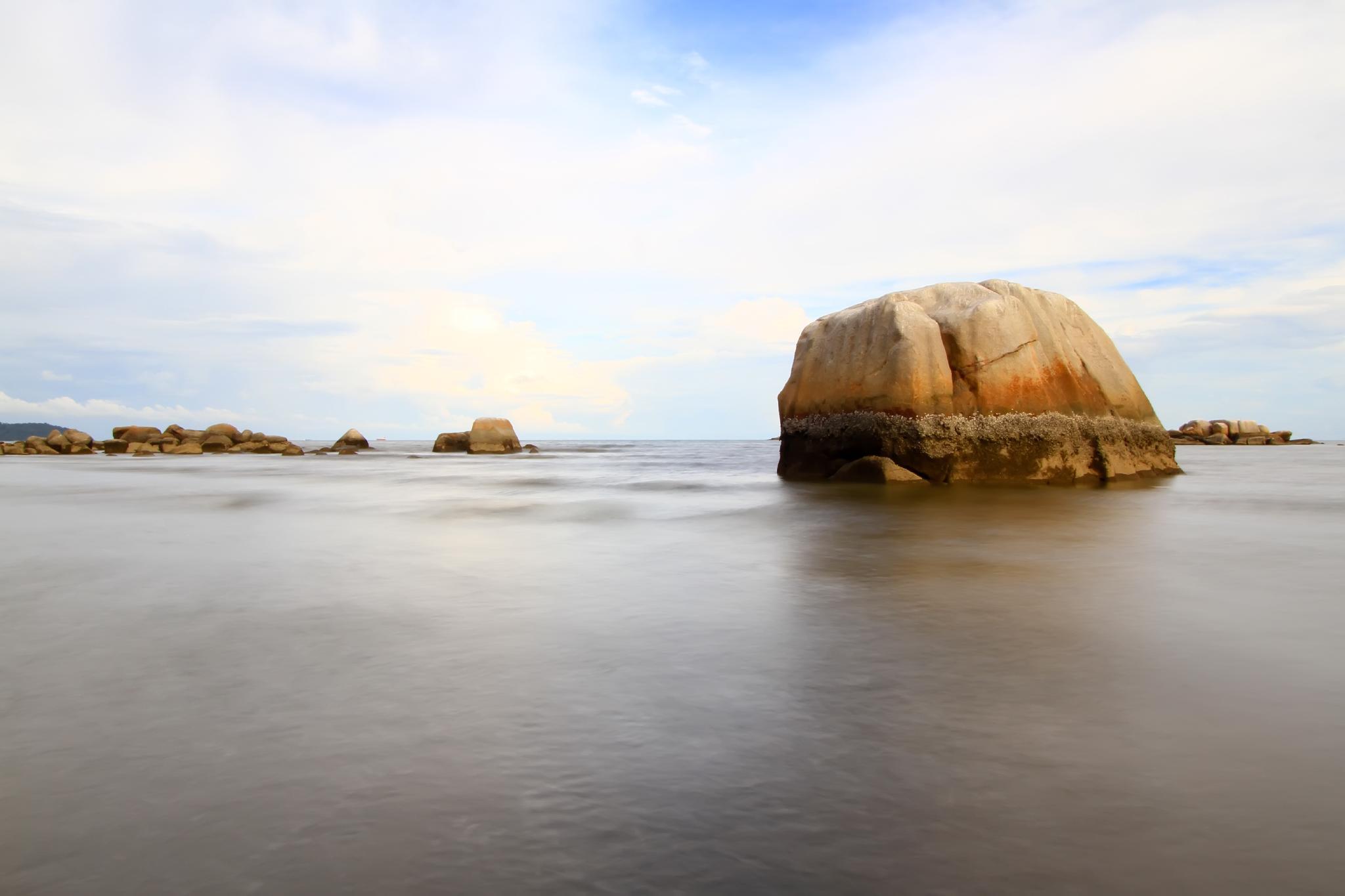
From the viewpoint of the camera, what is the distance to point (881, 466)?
13.9m

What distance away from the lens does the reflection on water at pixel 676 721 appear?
73.1 inches

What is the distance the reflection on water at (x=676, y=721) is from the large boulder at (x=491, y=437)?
30.6 m

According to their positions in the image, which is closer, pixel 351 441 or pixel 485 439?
pixel 485 439

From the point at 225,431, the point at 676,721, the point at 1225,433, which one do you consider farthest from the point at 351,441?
the point at 1225,433

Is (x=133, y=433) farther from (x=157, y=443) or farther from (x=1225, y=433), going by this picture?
(x=1225, y=433)

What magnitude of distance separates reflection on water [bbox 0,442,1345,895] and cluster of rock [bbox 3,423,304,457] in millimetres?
35824

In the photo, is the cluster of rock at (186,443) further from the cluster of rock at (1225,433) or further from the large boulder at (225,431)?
the cluster of rock at (1225,433)

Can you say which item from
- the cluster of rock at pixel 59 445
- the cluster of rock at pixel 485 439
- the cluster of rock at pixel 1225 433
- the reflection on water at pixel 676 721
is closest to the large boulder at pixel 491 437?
the cluster of rock at pixel 485 439

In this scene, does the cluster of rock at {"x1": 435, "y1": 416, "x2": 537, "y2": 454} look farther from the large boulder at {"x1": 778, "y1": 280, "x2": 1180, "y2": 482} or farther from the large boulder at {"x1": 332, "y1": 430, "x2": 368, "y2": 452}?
the large boulder at {"x1": 778, "y1": 280, "x2": 1180, "y2": 482}

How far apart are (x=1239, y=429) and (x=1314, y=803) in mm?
58004

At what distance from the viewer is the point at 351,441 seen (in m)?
42.5

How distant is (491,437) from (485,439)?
0.27 metres

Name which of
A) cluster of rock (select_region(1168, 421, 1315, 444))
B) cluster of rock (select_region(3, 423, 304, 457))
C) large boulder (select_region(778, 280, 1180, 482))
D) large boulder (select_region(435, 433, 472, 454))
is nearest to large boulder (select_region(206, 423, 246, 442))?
cluster of rock (select_region(3, 423, 304, 457))

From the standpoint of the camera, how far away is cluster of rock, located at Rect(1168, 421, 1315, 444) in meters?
49.3
